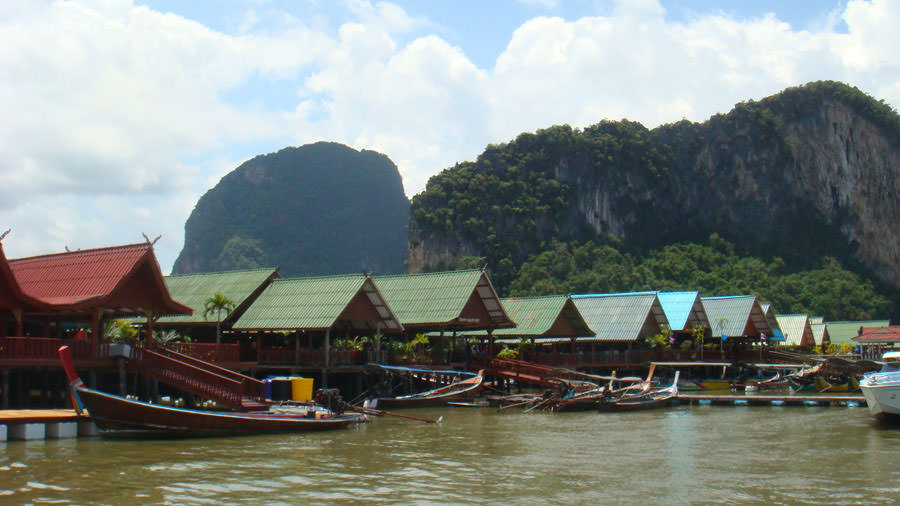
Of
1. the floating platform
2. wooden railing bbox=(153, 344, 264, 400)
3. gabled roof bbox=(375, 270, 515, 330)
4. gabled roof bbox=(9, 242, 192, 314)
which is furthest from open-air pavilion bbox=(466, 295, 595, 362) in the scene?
gabled roof bbox=(9, 242, 192, 314)

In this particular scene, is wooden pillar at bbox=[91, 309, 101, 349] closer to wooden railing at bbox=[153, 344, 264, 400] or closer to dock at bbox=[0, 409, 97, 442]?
wooden railing at bbox=[153, 344, 264, 400]

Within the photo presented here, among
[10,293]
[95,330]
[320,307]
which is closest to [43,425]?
[95,330]

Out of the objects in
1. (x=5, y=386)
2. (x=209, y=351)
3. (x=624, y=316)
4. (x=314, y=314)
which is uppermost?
(x=624, y=316)

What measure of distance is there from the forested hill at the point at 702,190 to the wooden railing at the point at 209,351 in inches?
3445

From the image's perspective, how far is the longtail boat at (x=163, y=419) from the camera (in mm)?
19375

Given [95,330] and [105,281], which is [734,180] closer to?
[105,281]

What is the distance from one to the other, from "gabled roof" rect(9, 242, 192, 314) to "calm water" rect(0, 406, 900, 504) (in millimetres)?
6005

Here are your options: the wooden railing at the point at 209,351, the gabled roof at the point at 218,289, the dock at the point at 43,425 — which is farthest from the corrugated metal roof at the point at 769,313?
the dock at the point at 43,425

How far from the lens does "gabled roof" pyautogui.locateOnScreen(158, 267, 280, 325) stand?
35.2 metres

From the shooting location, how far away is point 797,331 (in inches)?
2628

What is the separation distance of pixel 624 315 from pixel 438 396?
18922 mm

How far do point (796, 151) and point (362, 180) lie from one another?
8071cm

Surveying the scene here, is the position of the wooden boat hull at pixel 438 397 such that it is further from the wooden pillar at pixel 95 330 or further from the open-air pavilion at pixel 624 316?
the open-air pavilion at pixel 624 316

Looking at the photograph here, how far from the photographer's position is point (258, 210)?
520 feet
